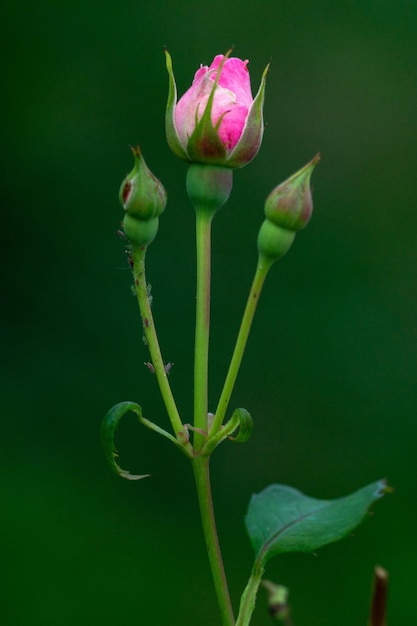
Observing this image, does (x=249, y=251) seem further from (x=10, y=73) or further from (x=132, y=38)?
(x=10, y=73)

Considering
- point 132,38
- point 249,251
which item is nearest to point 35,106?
point 132,38

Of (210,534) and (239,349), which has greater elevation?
(239,349)

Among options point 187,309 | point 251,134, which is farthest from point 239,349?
point 187,309

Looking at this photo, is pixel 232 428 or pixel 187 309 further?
pixel 187 309

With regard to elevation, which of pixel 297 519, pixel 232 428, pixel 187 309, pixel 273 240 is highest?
pixel 273 240

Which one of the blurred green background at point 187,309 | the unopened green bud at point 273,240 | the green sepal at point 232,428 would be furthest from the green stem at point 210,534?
the blurred green background at point 187,309

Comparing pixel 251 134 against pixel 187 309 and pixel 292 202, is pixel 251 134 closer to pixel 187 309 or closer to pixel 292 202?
pixel 292 202

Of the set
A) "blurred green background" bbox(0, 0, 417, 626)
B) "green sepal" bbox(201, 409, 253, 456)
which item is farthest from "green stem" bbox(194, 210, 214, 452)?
"blurred green background" bbox(0, 0, 417, 626)
